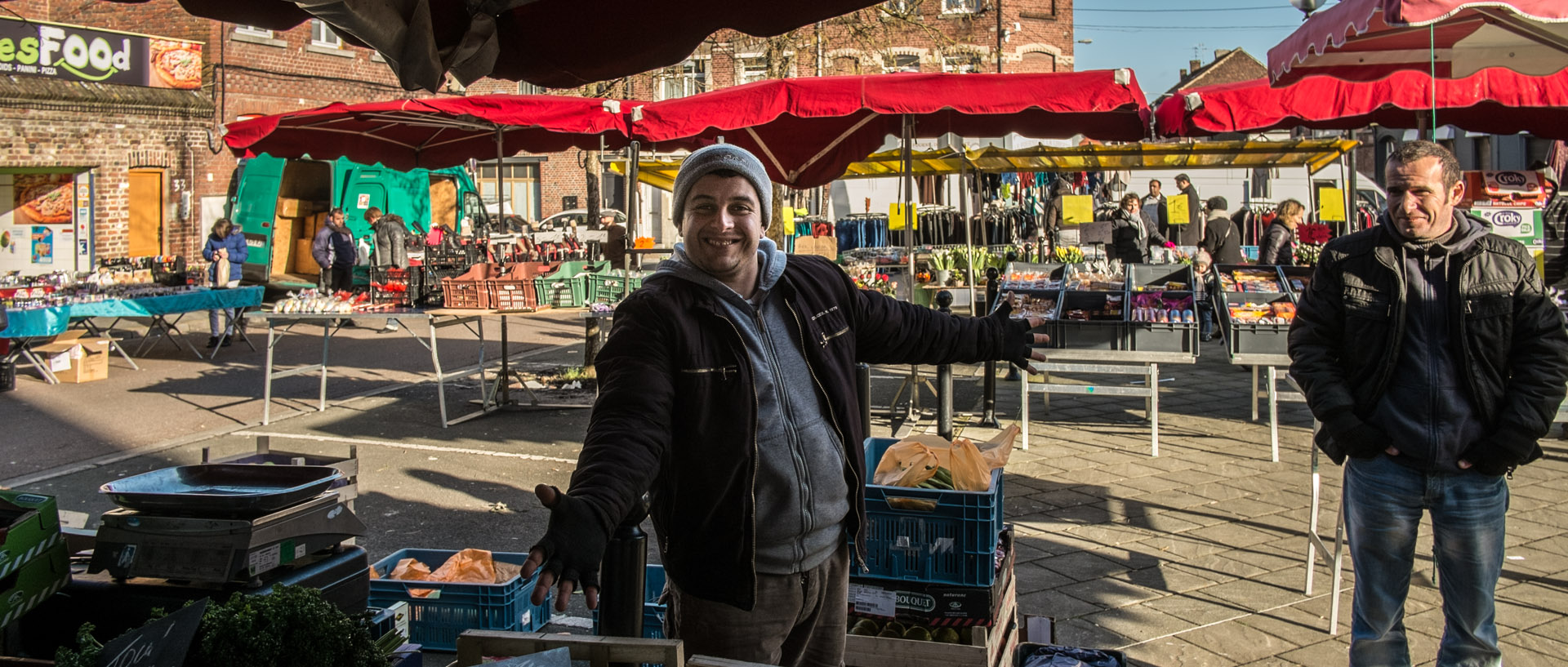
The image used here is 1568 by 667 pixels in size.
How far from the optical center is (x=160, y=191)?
22.0m

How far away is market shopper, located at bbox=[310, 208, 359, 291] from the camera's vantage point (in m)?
16.4

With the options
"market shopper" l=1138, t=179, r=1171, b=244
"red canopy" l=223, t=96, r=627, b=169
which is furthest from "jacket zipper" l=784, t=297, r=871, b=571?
"market shopper" l=1138, t=179, r=1171, b=244

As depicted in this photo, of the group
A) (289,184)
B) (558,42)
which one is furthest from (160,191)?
(558,42)

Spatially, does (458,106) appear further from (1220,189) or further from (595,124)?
(1220,189)

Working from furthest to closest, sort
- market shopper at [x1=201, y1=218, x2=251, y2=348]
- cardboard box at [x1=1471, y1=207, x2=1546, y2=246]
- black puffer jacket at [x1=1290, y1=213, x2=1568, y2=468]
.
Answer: market shopper at [x1=201, y1=218, x2=251, y2=348] → cardboard box at [x1=1471, y1=207, x2=1546, y2=246] → black puffer jacket at [x1=1290, y1=213, x2=1568, y2=468]

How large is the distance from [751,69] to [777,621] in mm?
26379

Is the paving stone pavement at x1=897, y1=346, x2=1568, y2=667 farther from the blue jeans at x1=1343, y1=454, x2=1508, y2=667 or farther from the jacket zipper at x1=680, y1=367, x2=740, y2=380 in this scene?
the jacket zipper at x1=680, y1=367, x2=740, y2=380

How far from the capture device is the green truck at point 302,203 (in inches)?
707

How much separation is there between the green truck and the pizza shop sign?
485 cm

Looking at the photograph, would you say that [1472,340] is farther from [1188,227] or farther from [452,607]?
[1188,227]

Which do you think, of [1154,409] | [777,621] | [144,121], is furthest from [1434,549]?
[144,121]

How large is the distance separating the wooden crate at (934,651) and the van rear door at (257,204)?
17154 millimetres

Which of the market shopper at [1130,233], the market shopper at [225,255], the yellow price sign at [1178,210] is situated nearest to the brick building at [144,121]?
the market shopper at [225,255]

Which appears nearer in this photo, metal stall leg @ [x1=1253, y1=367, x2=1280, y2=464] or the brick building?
metal stall leg @ [x1=1253, y1=367, x2=1280, y2=464]
